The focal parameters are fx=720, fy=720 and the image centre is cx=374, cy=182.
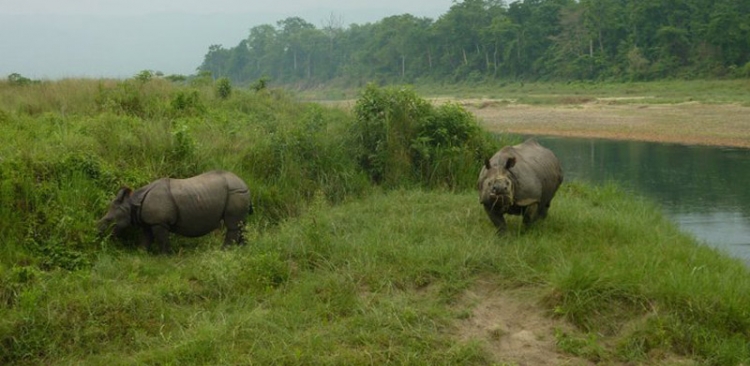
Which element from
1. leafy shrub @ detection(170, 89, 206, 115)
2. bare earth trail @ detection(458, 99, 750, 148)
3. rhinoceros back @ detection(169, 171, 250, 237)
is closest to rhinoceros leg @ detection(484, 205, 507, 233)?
rhinoceros back @ detection(169, 171, 250, 237)

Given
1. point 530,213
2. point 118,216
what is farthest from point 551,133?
point 118,216

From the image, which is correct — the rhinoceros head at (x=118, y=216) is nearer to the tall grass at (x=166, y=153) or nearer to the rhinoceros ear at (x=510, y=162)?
the tall grass at (x=166, y=153)

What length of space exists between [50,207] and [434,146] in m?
6.32

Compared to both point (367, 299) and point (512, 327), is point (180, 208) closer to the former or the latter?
point (367, 299)

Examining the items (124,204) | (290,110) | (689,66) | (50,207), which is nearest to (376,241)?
(124,204)

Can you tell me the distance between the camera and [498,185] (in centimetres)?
805

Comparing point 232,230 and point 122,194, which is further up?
point 122,194

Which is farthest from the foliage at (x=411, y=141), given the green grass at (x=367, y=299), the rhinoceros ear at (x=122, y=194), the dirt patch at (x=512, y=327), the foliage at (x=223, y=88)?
the foliage at (x=223, y=88)

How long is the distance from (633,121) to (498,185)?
2329cm

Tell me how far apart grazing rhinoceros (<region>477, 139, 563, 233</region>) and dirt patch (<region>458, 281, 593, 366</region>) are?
1.20m

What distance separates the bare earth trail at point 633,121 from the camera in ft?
81.9

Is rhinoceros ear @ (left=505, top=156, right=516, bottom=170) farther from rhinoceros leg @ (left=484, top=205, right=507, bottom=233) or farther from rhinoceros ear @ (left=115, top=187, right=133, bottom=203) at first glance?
rhinoceros ear @ (left=115, top=187, right=133, bottom=203)

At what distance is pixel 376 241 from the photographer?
8195 mm

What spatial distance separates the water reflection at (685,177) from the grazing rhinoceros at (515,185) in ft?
12.3
